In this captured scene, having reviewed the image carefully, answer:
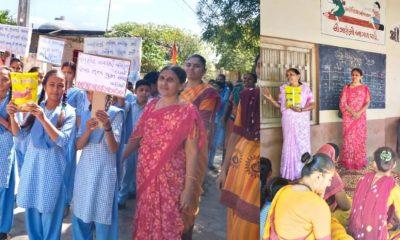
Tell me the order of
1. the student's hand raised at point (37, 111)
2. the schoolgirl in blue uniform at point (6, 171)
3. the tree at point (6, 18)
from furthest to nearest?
the schoolgirl in blue uniform at point (6, 171), the tree at point (6, 18), the student's hand raised at point (37, 111)

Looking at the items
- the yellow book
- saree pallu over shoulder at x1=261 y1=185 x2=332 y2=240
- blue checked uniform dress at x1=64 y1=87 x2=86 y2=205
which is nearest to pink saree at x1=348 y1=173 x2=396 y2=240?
saree pallu over shoulder at x1=261 y1=185 x2=332 y2=240

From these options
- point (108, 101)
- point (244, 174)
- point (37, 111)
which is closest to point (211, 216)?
point (244, 174)

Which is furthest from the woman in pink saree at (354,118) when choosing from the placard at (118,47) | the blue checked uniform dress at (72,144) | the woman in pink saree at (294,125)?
the blue checked uniform dress at (72,144)

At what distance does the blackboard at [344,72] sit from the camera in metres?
1.80

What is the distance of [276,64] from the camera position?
5.56 ft

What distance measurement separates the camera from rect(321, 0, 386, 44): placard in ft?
5.99

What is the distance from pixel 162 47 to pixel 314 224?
3.57 feet

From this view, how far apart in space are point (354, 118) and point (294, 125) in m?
0.39

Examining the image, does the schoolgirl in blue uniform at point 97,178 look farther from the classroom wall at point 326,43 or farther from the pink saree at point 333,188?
the pink saree at point 333,188

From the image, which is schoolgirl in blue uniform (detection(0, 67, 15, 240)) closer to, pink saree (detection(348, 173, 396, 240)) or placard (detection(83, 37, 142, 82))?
placard (detection(83, 37, 142, 82))

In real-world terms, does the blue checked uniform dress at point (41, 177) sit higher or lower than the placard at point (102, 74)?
lower

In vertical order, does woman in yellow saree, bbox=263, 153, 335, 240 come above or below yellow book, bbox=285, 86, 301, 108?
below

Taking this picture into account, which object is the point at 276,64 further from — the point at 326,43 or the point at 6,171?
the point at 6,171

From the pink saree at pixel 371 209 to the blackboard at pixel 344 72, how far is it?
0.37 metres
